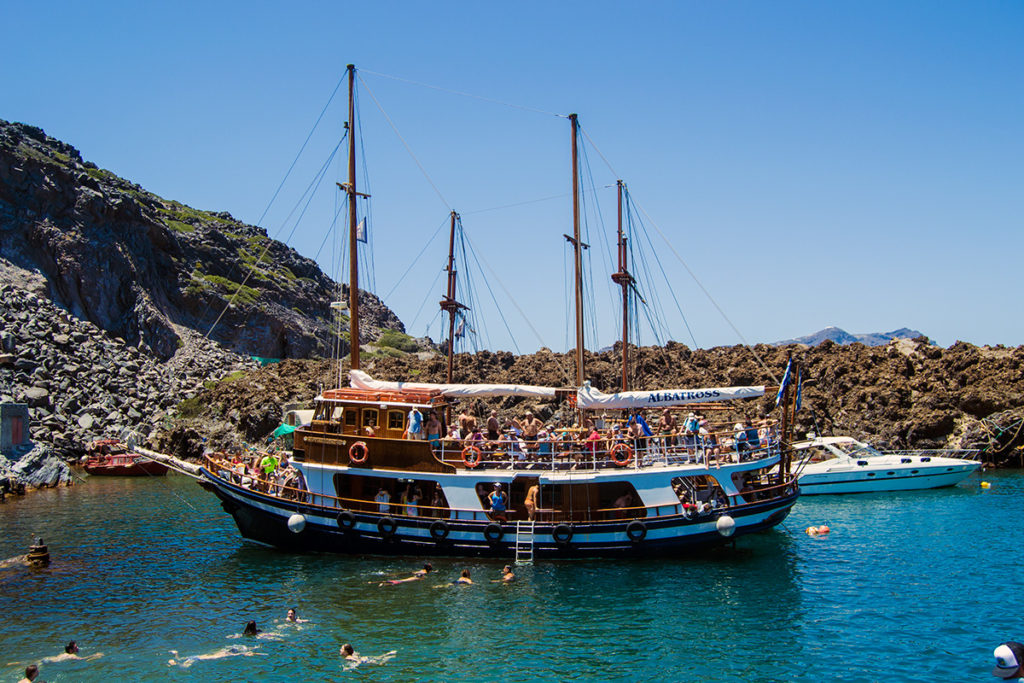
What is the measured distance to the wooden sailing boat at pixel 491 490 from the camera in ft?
85.4

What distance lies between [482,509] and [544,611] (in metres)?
6.01

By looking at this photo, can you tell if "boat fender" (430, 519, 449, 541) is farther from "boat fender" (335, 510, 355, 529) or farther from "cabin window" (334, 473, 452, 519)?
"boat fender" (335, 510, 355, 529)

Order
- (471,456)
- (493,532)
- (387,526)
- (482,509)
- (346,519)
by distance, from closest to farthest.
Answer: (493,532), (387,526), (482,509), (346,519), (471,456)

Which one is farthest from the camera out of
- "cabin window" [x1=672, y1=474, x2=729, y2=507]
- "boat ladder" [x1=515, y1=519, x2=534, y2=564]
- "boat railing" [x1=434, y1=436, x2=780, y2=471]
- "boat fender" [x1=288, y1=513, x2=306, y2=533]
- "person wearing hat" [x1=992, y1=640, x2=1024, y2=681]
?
"boat railing" [x1=434, y1=436, x2=780, y2=471]

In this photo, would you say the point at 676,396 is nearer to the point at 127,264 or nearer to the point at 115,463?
the point at 115,463

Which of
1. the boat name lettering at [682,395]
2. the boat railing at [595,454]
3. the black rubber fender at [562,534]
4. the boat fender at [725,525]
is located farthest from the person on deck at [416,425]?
the boat fender at [725,525]

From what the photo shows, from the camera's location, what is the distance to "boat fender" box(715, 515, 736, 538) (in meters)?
25.7

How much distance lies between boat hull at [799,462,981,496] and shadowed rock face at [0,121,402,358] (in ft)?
126

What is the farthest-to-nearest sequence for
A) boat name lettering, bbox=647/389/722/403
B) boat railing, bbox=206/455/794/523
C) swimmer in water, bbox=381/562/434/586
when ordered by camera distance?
boat name lettering, bbox=647/389/722/403, boat railing, bbox=206/455/794/523, swimmer in water, bbox=381/562/434/586

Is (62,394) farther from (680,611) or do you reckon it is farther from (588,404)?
(680,611)

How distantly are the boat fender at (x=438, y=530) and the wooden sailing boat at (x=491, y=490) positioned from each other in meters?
0.04

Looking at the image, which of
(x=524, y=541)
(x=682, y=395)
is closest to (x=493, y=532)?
(x=524, y=541)

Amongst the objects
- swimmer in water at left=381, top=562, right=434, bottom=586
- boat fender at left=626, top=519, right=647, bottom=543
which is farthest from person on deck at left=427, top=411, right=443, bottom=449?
boat fender at left=626, top=519, right=647, bottom=543

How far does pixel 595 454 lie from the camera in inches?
1069
